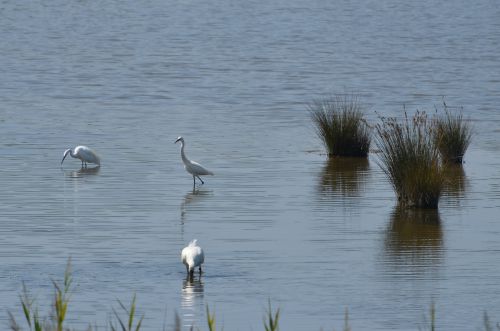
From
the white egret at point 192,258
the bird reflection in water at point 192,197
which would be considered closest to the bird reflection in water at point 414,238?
the white egret at point 192,258

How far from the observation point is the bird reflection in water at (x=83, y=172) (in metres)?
20.6

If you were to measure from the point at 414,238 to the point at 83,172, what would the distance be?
6.73m

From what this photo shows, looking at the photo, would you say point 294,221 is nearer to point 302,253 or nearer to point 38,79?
point 302,253

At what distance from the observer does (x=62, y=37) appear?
186 feet

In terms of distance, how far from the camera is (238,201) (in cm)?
1786

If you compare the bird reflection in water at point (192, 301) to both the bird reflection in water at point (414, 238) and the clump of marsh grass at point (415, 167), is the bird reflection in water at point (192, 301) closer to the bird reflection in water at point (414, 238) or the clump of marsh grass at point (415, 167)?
the bird reflection in water at point (414, 238)

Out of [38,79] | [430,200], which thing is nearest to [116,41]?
[38,79]

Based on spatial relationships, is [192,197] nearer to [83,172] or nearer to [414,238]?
[83,172]

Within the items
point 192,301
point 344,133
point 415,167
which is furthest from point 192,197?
point 192,301

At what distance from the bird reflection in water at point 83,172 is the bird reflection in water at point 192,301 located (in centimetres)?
750

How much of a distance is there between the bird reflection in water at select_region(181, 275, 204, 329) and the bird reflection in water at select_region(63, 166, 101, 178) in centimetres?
750

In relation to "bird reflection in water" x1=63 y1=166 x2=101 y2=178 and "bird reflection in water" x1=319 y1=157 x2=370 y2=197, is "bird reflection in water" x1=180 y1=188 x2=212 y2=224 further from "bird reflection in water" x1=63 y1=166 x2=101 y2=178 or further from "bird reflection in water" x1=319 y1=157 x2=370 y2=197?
"bird reflection in water" x1=63 y1=166 x2=101 y2=178

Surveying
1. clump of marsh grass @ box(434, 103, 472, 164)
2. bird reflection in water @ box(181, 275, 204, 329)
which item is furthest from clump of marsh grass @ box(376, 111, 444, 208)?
bird reflection in water @ box(181, 275, 204, 329)

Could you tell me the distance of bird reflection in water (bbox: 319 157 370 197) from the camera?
18938mm
